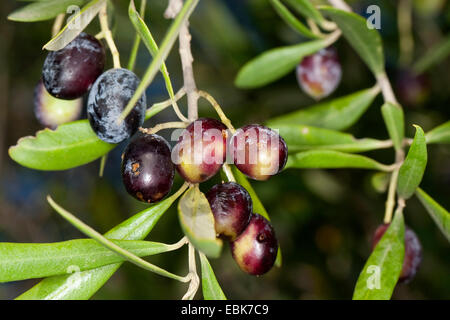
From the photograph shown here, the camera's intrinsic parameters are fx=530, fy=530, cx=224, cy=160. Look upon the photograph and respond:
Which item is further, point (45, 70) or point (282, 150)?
point (45, 70)

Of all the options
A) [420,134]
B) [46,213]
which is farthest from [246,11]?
[46,213]

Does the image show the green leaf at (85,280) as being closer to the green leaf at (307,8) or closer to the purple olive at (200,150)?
the purple olive at (200,150)

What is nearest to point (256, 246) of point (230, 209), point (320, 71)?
point (230, 209)

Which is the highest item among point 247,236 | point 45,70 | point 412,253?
point 45,70

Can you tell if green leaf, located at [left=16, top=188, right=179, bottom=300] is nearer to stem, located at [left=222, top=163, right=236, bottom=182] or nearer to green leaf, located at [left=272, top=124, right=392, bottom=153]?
stem, located at [left=222, top=163, right=236, bottom=182]

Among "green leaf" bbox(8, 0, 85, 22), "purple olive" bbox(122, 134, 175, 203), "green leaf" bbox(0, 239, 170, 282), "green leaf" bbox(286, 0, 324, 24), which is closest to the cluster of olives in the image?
"purple olive" bbox(122, 134, 175, 203)

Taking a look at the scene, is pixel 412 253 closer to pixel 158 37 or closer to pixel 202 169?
pixel 202 169
